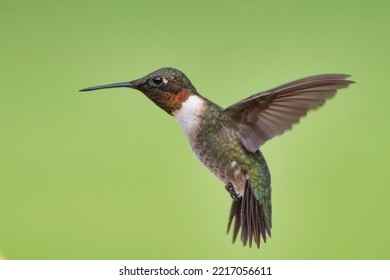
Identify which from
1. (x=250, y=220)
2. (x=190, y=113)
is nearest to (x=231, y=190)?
(x=250, y=220)

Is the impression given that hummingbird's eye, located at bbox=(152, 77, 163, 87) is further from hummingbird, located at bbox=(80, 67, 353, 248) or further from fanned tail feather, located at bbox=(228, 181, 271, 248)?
fanned tail feather, located at bbox=(228, 181, 271, 248)

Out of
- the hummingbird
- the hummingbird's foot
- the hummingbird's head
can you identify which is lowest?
the hummingbird's foot

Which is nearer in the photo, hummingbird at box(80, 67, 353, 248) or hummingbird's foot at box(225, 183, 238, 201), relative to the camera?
hummingbird at box(80, 67, 353, 248)

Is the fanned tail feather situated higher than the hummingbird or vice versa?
the hummingbird

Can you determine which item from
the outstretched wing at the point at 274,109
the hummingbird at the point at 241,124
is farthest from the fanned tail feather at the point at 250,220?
the outstretched wing at the point at 274,109

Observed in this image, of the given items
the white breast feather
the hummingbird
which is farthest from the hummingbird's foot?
the white breast feather

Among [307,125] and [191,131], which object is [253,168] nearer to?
[191,131]

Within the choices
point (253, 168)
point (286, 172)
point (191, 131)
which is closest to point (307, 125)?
point (286, 172)

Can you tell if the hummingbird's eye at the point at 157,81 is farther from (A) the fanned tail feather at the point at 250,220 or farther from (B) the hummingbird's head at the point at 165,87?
(A) the fanned tail feather at the point at 250,220
